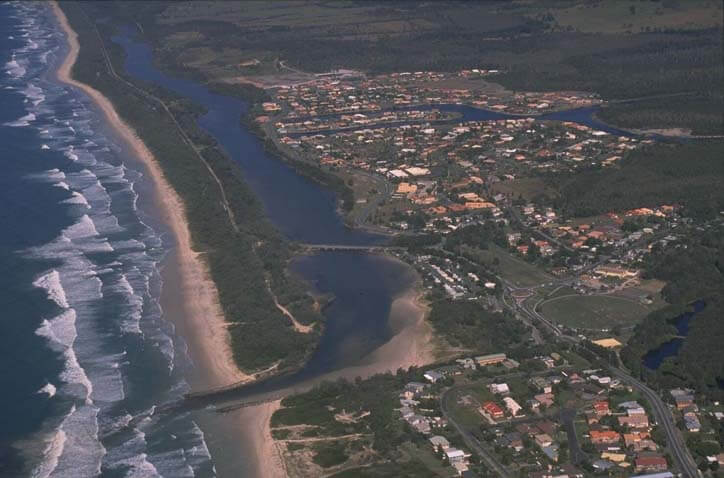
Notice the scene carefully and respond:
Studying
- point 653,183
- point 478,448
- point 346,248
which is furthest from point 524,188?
point 478,448

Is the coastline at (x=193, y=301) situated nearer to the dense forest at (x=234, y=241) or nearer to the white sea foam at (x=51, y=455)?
the dense forest at (x=234, y=241)

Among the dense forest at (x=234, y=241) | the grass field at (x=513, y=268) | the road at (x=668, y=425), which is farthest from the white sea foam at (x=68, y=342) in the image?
the road at (x=668, y=425)

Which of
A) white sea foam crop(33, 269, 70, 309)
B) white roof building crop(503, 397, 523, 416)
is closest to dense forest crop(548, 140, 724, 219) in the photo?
white roof building crop(503, 397, 523, 416)

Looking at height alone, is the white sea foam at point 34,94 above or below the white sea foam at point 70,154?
below

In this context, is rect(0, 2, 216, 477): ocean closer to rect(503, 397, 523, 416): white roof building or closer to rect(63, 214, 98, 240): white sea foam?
rect(63, 214, 98, 240): white sea foam

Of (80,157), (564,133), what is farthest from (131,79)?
(564,133)

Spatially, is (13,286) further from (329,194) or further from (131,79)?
(131,79)
